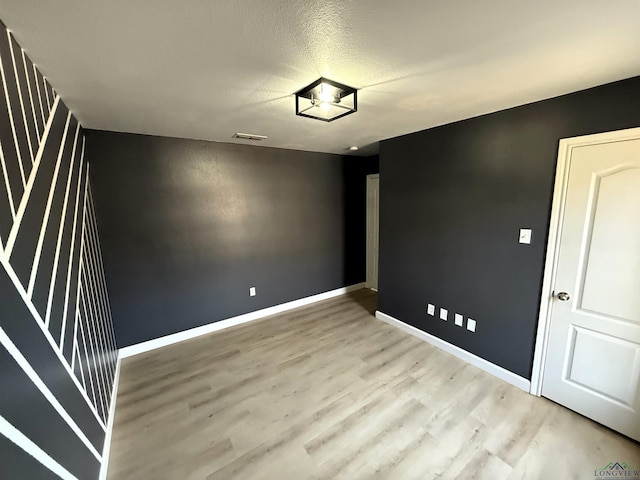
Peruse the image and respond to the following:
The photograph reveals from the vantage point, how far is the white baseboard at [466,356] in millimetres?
2371

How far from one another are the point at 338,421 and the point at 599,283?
6.83 feet

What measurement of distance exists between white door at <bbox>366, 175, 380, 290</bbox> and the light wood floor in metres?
1.85

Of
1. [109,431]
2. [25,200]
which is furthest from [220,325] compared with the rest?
[25,200]

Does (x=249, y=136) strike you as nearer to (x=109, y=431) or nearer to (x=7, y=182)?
(x=7, y=182)

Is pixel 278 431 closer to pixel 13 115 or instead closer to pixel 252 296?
pixel 252 296

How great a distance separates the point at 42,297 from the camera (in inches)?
44.9

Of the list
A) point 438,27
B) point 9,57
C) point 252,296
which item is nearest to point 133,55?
point 9,57

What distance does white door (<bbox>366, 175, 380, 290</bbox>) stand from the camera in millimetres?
4562

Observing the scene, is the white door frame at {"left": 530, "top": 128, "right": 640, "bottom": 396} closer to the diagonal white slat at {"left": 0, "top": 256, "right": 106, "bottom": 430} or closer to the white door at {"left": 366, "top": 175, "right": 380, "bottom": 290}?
the white door at {"left": 366, "top": 175, "right": 380, "bottom": 290}

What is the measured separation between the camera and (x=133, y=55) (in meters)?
1.35

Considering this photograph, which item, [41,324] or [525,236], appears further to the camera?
[525,236]

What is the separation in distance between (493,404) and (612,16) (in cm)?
246

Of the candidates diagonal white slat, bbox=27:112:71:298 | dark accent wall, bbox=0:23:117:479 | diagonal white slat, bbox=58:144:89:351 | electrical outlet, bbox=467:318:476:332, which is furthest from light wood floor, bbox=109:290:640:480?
diagonal white slat, bbox=27:112:71:298

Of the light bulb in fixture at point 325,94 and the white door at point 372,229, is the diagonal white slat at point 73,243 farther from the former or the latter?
the white door at point 372,229
